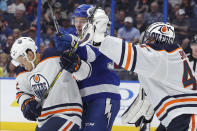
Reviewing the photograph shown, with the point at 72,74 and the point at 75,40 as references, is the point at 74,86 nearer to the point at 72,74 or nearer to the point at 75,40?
the point at 72,74

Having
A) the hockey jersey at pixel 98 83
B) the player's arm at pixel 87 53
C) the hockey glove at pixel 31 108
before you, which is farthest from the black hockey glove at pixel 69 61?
the hockey glove at pixel 31 108

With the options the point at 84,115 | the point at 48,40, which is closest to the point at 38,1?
the point at 48,40

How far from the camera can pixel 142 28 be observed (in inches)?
202

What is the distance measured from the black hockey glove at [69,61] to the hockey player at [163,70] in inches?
15.4

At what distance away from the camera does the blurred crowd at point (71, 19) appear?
5.18 meters

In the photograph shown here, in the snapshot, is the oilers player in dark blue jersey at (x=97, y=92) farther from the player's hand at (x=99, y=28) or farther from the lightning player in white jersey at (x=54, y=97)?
the player's hand at (x=99, y=28)

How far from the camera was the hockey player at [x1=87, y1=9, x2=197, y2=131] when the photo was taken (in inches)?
83.4

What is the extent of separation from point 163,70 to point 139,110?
0.73 meters

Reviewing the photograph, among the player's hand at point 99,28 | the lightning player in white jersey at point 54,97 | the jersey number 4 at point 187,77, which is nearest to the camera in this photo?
the player's hand at point 99,28

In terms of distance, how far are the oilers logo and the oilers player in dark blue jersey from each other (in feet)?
0.90

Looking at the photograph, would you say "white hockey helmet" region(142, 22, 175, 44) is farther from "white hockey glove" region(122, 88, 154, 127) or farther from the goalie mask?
the goalie mask

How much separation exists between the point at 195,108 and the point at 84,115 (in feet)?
2.61

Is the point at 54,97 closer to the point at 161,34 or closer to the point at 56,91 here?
the point at 56,91

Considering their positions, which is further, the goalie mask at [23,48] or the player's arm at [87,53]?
the goalie mask at [23,48]
